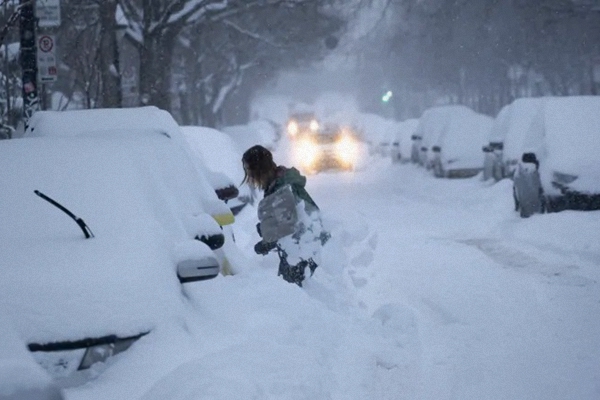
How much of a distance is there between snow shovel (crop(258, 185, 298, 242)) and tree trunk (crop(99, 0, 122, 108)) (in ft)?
31.2

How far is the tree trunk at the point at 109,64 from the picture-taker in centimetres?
1555

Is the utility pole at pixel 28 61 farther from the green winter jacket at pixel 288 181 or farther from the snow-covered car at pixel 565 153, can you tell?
the snow-covered car at pixel 565 153

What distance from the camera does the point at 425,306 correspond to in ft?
24.8

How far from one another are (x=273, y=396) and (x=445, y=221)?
10.5 m

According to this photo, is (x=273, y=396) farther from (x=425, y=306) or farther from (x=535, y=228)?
(x=535, y=228)

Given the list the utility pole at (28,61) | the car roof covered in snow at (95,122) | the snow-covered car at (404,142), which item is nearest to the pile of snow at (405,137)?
the snow-covered car at (404,142)

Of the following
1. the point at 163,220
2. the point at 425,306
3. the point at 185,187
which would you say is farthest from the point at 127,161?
the point at 425,306

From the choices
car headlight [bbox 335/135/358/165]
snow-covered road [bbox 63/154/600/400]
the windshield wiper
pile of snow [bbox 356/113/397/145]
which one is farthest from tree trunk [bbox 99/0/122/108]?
pile of snow [bbox 356/113/397/145]

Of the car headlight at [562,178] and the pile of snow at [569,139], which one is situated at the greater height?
the pile of snow at [569,139]

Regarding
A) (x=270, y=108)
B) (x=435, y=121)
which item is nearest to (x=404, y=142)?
(x=435, y=121)

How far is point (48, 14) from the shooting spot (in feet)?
36.1

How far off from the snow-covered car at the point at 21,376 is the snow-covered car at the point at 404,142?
28966mm

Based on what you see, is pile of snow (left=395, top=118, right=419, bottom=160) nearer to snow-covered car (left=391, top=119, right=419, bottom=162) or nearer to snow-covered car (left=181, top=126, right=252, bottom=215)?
snow-covered car (left=391, top=119, right=419, bottom=162)

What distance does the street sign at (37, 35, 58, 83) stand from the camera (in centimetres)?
1089
